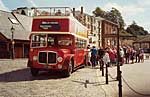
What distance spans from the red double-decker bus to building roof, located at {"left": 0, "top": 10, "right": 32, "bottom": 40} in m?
28.6

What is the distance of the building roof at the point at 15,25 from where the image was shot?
49809mm

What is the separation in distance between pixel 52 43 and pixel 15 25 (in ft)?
116

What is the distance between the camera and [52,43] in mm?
19781

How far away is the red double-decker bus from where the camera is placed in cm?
1870

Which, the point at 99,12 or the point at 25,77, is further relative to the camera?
the point at 99,12

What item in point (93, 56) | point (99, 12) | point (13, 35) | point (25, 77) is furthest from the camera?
point (99, 12)

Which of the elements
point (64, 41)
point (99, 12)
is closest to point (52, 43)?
point (64, 41)

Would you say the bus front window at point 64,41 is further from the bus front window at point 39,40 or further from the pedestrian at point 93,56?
the pedestrian at point 93,56

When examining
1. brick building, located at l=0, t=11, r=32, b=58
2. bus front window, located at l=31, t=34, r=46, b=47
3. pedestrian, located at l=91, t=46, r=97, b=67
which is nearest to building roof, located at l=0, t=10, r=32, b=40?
brick building, located at l=0, t=11, r=32, b=58

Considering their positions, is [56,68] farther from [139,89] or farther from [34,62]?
[139,89]

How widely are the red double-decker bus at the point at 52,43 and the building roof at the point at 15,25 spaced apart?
28559 millimetres

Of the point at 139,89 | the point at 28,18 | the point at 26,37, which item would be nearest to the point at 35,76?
the point at 139,89

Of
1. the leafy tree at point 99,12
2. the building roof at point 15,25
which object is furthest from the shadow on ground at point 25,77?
the leafy tree at point 99,12

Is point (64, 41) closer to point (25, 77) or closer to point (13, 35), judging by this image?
point (25, 77)
